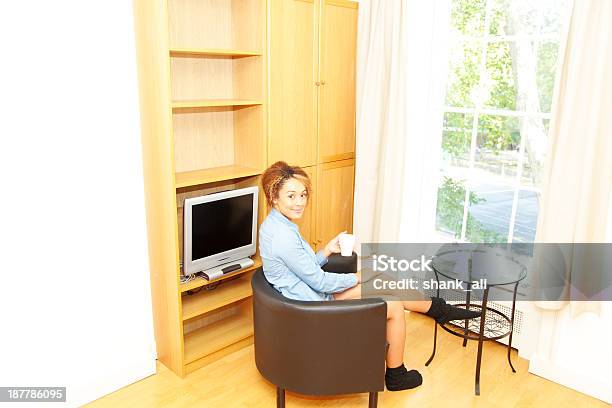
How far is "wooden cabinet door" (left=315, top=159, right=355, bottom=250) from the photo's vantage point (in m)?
3.31

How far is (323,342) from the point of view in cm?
216

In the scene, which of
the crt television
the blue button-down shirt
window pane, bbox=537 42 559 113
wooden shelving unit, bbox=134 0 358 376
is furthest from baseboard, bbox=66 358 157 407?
window pane, bbox=537 42 559 113

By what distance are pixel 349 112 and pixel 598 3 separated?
1.59m

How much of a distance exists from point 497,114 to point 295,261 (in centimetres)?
151

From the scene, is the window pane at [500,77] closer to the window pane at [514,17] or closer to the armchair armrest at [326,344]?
the window pane at [514,17]

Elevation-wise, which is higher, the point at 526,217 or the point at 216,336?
the point at 526,217

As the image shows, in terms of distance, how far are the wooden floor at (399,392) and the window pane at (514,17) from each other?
6.15 ft

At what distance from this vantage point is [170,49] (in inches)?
91.4

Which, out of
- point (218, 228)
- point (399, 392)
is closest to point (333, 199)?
point (218, 228)

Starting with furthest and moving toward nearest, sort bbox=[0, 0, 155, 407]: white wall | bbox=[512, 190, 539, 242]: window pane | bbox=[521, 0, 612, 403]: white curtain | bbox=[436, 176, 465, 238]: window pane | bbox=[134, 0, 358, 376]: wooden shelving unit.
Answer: bbox=[436, 176, 465, 238]: window pane < bbox=[512, 190, 539, 242]: window pane < bbox=[134, 0, 358, 376]: wooden shelving unit < bbox=[521, 0, 612, 403]: white curtain < bbox=[0, 0, 155, 407]: white wall

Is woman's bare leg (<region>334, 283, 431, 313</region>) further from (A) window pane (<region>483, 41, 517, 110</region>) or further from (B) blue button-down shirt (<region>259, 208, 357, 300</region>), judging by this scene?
(A) window pane (<region>483, 41, 517, 110</region>)

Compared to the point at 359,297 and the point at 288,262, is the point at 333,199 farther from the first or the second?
the point at 288,262

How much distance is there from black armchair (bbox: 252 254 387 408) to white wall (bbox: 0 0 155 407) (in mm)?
824

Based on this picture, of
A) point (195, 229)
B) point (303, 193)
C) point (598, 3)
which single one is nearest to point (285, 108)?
point (303, 193)
